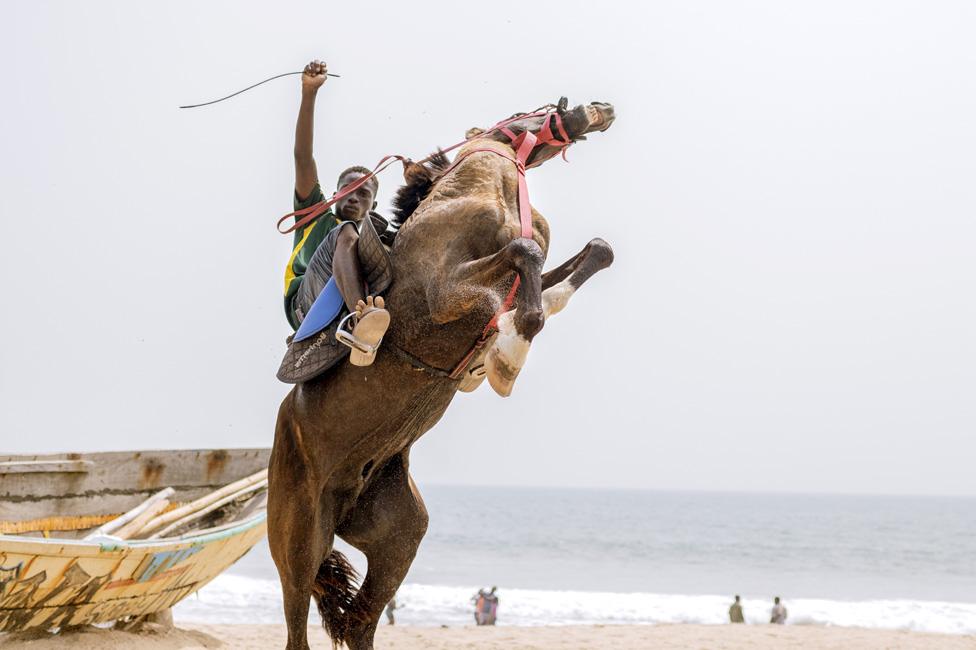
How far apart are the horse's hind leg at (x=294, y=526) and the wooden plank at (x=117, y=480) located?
14.0ft

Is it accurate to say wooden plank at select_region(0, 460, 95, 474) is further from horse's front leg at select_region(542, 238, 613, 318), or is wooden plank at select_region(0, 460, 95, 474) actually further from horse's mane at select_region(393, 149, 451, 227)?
horse's front leg at select_region(542, 238, 613, 318)

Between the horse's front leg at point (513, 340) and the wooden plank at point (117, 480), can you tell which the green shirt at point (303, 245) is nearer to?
the horse's front leg at point (513, 340)

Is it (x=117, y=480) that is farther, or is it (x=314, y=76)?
(x=117, y=480)

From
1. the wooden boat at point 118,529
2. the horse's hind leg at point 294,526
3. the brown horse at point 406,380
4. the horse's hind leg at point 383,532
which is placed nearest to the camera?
the brown horse at point 406,380

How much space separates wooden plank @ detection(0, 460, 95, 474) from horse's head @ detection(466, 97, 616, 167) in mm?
5392

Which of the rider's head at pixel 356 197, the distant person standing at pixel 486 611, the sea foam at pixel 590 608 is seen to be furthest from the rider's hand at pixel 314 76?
the sea foam at pixel 590 608

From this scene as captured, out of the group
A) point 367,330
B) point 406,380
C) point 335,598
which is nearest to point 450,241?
point 367,330

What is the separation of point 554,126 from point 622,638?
24.8ft

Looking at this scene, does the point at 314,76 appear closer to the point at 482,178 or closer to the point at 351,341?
the point at 482,178

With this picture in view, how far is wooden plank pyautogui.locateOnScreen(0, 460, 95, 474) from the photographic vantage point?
8141mm

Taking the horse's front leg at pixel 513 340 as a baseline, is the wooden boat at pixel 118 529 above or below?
below

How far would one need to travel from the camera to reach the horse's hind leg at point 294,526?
464 cm

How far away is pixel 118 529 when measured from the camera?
783 centimetres

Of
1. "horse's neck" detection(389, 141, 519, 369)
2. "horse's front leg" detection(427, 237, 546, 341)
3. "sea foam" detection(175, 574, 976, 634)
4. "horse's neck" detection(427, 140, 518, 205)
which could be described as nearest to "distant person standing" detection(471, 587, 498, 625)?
"sea foam" detection(175, 574, 976, 634)
